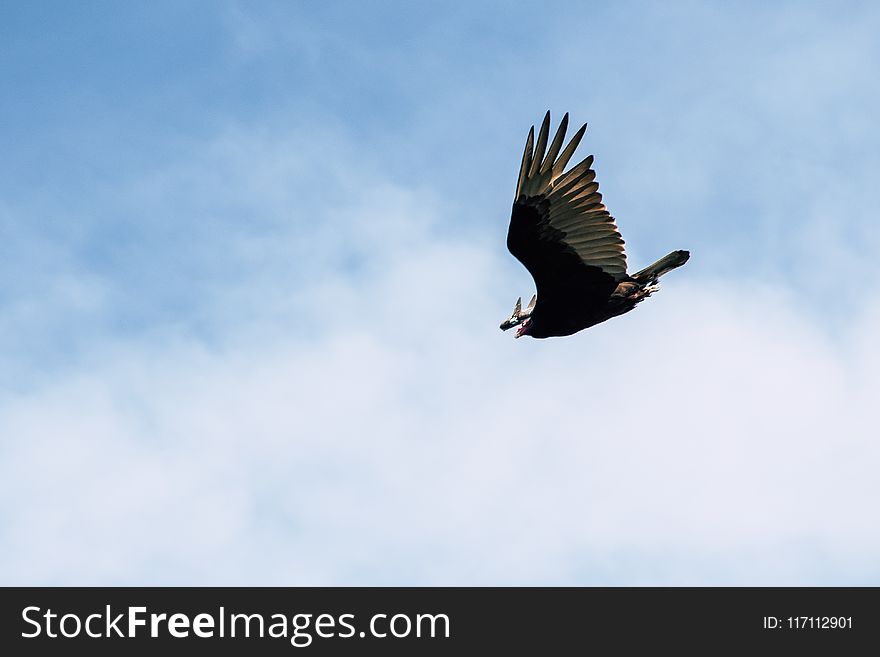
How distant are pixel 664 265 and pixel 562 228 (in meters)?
1.91

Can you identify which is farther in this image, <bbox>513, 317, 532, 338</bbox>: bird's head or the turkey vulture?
<bbox>513, 317, 532, 338</bbox>: bird's head

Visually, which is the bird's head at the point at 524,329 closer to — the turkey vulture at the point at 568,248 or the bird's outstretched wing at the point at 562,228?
the turkey vulture at the point at 568,248

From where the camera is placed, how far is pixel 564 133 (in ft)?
57.3

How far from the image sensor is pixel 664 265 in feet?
61.0

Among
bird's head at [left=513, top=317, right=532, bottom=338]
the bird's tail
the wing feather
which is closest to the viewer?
the wing feather

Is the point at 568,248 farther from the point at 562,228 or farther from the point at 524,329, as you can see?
the point at 524,329

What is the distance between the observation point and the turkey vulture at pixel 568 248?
17.8 metres

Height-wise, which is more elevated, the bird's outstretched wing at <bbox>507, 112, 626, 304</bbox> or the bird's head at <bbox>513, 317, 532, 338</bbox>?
the bird's outstretched wing at <bbox>507, 112, 626, 304</bbox>

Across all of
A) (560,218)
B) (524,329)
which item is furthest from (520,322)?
(560,218)

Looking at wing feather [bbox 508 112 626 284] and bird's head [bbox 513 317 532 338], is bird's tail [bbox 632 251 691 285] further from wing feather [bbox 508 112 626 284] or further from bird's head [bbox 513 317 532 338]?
bird's head [bbox 513 317 532 338]

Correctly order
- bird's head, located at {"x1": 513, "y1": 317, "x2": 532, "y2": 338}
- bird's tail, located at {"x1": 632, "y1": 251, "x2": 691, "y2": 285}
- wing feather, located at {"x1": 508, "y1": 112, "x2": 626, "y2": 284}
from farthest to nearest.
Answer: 1. bird's head, located at {"x1": 513, "y1": 317, "x2": 532, "y2": 338}
2. bird's tail, located at {"x1": 632, "y1": 251, "x2": 691, "y2": 285}
3. wing feather, located at {"x1": 508, "y1": 112, "x2": 626, "y2": 284}

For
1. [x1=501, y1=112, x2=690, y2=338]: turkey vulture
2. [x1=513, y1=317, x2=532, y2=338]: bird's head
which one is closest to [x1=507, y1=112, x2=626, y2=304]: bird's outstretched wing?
[x1=501, y1=112, x2=690, y2=338]: turkey vulture

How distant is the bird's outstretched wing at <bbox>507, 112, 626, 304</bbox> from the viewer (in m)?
17.7
